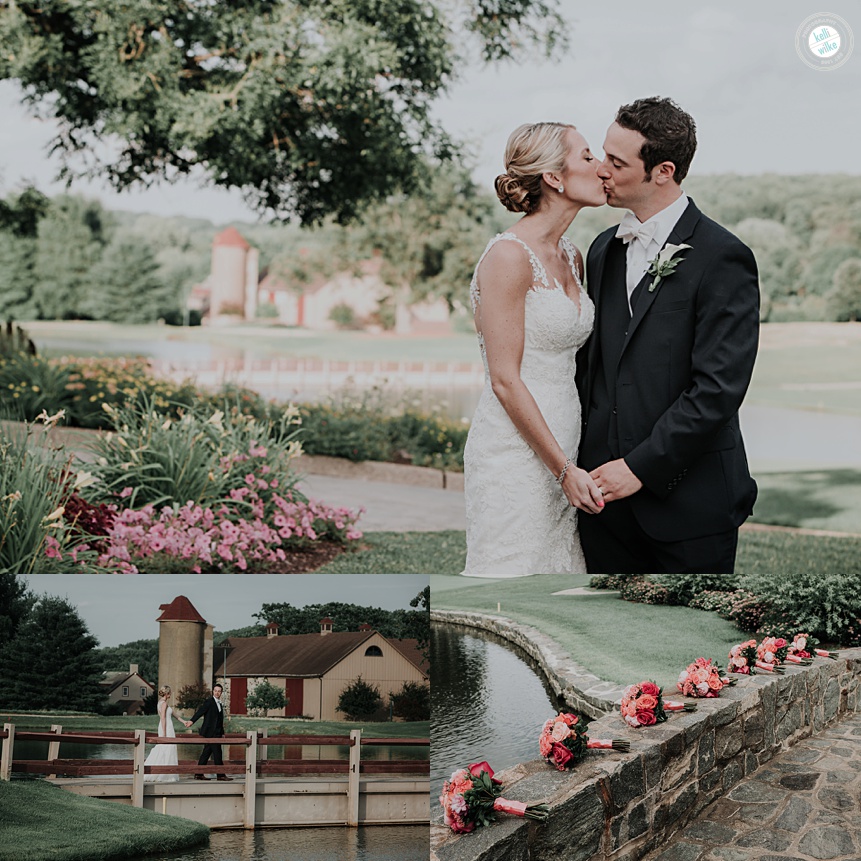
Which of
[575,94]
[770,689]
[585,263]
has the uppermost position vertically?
[575,94]

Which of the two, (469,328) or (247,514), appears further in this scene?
(469,328)

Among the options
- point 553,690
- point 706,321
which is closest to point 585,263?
point 706,321

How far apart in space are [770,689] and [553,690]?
165 cm

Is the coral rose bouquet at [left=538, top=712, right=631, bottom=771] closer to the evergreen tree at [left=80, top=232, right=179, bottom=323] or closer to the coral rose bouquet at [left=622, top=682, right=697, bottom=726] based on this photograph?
the coral rose bouquet at [left=622, top=682, right=697, bottom=726]

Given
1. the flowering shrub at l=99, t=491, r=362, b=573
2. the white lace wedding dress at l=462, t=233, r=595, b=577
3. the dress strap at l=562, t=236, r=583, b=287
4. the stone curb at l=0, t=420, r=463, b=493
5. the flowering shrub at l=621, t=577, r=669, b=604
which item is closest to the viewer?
the white lace wedding dress at l=462, t=233, r=595, b=577

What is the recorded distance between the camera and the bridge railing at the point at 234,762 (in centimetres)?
249

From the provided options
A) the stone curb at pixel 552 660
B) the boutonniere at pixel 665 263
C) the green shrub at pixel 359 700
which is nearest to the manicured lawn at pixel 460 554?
the stone curb at pixel 552 660

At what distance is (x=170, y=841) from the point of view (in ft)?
8.00

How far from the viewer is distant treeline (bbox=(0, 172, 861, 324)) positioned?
7.86 m

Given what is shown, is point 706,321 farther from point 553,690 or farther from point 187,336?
point 187,336

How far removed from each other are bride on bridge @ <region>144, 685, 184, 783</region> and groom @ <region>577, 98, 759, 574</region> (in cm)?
194

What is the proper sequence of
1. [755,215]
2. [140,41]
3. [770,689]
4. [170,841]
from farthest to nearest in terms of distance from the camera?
→ [755,215]
[140,41]
[770,689]
[170,841]

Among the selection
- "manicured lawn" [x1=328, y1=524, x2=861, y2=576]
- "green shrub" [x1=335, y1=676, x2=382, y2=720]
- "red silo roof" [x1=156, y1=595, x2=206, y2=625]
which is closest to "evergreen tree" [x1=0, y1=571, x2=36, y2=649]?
"red silo roof" [x1=156, y1=595, x2=206, y2=625]

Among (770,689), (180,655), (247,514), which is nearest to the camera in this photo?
(180,655)
